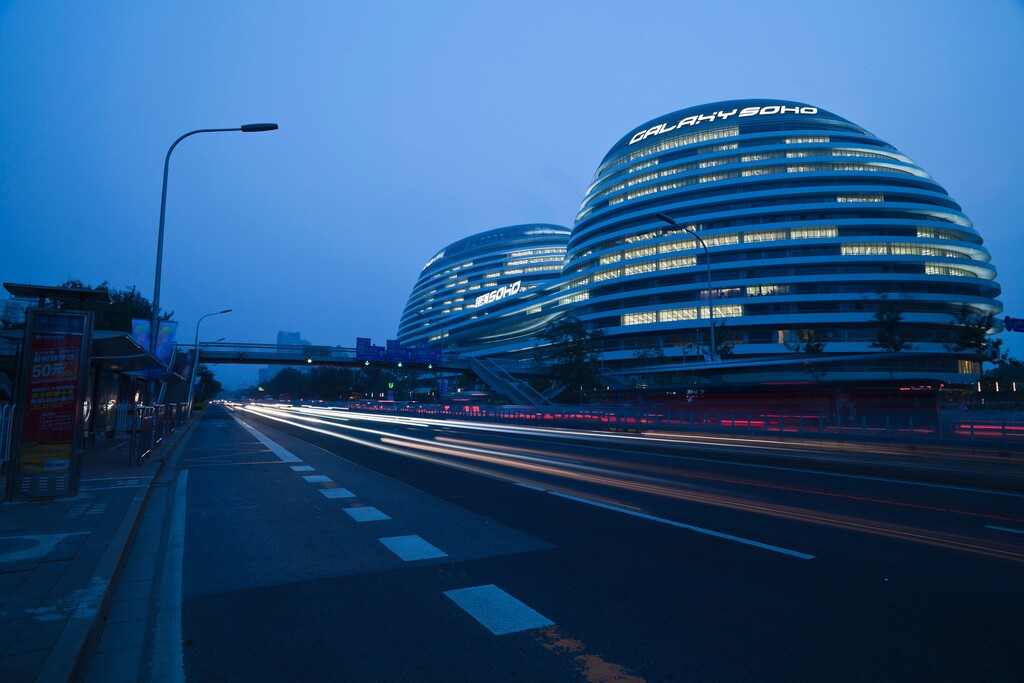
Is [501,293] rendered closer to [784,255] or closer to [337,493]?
[784,255]

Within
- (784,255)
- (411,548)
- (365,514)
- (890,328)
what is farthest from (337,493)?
(784,255)

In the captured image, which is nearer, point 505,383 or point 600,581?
point 600,581

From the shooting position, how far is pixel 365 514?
8719mm

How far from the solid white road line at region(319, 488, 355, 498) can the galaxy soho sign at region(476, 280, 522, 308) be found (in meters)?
123

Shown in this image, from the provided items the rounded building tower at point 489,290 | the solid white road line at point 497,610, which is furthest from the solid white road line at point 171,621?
the rounded building tower at point 489,290

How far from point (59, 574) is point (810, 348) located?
254ft

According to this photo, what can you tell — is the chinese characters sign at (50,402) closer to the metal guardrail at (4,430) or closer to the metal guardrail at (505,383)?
the metal guardrail at (4,430)

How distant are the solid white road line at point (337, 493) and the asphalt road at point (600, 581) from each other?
0.31 ft

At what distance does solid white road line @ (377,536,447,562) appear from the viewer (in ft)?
21.1

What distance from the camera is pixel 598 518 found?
27.4ft

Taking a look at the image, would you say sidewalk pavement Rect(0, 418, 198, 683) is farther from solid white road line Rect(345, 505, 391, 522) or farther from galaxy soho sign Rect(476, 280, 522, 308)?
galaxy soho sign Rect(476, 280, 522, 308)

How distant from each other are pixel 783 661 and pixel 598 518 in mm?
4600

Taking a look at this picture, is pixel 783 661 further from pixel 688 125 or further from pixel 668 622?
pixel 688 125

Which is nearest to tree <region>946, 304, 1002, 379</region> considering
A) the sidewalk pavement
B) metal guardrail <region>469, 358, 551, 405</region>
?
metal guardrail <region>469, 358, 551, 405</region>
